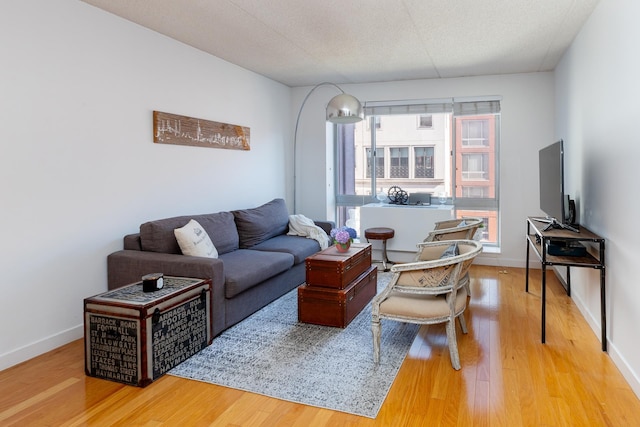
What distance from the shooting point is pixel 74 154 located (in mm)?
3207

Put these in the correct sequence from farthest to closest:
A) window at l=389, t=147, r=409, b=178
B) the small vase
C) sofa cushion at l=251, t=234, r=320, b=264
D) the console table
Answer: window at l=389, t=147, r=409, b=178 → sofa cushion at l=251, t=234, r=320, b=264 → the small vase → the console table

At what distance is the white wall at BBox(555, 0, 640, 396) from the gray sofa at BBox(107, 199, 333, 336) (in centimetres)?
262

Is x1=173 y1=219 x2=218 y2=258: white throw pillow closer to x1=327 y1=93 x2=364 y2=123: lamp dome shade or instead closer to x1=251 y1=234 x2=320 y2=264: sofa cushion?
x1=251 y1=234 x2=320 y2=264: sofa cushion

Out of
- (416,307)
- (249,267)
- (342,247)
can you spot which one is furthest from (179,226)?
(416,307)

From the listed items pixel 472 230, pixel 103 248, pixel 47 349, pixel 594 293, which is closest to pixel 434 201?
pixel 472 230

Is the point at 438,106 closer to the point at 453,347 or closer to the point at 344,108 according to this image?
the point at 344,108

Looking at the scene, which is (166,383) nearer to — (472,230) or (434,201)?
Answer: (472,230)

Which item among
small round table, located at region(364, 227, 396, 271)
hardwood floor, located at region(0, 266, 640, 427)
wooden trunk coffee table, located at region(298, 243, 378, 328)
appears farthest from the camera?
small round table, located at region(364, 227, 396, 271)

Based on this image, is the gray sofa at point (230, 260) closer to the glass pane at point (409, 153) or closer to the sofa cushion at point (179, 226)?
the sofa cushion at point (179, 226)

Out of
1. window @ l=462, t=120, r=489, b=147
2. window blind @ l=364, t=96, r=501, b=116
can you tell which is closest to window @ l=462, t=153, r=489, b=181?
window @ l=462, t=120, r=489, b=147

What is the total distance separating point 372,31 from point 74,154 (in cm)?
267

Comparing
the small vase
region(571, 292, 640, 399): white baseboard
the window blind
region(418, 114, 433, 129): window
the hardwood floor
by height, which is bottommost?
the hardwood floor

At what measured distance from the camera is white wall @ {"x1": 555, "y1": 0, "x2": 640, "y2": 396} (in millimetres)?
2525

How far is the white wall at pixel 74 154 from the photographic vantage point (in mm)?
2836
